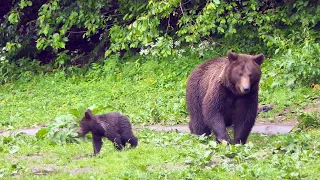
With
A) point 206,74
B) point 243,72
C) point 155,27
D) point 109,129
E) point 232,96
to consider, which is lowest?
point 109,129

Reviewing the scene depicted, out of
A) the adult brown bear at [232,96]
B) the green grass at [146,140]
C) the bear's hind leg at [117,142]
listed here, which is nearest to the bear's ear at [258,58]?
the adult brown bear at [232,96]

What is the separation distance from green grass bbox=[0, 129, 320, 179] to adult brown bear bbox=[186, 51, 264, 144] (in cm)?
42

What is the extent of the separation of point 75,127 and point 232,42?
9.08 meters

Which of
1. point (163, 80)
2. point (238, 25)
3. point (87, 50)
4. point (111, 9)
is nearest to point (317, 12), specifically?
point (238, 25)

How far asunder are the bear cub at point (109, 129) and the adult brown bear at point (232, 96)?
1270 millimetres

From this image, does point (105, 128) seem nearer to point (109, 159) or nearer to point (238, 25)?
point (109, 159)

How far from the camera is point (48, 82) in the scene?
20281 mm

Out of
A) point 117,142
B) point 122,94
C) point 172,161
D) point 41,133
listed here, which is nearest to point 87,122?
point 117,142

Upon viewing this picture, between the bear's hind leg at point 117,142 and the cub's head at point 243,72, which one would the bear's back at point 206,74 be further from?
the bear's hind leg at point 117,142

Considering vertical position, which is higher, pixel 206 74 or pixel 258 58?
pixel 258 58

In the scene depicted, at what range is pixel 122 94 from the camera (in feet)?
58.6

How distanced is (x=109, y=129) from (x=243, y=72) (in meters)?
2.07

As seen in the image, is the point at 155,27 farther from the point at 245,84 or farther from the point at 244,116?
the point at 245,84

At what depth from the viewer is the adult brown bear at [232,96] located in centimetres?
1043
